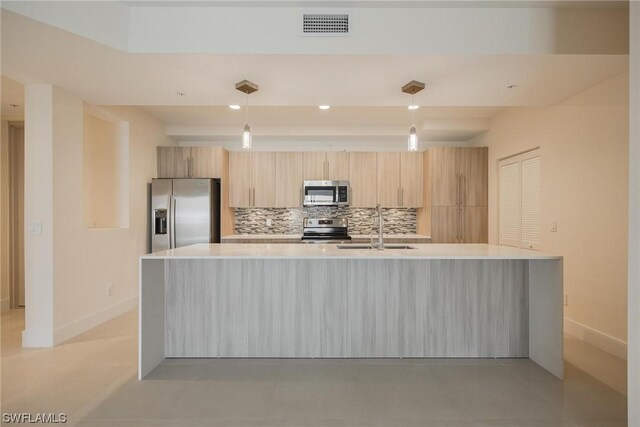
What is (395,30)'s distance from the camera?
268 centimetres

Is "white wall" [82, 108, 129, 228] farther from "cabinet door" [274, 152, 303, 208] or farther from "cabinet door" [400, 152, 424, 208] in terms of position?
"cabinet door" [400, 152, 424, 208]

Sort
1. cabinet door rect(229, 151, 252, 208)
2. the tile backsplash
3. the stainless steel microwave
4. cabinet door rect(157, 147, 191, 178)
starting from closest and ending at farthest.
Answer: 1. cabinet door rect(157, 147, 191, 178)
2. the stainless steel microwave
3. cabinet door rect(229, 151, 252, 208)
4. the tile backsplash

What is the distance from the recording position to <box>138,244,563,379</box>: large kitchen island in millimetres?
3100

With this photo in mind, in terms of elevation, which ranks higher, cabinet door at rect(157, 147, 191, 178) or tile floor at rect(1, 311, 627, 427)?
cabinet door at rect(157, 147, 191, 178)

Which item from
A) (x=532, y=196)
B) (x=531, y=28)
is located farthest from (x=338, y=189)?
(x=531, y=28)

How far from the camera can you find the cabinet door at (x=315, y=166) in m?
5.97

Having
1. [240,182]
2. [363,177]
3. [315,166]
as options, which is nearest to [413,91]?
[363,177]

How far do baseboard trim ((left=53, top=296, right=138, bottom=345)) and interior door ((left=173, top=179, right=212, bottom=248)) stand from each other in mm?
993

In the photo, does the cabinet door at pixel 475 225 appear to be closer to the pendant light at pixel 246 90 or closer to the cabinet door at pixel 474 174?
the cabinet door at pixel 474 174

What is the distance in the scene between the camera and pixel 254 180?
5.96 metres

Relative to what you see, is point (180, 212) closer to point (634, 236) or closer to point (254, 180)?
point (254, 180)

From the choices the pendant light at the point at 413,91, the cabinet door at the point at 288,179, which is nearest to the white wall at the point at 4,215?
the cabinet door at the point at 288,179

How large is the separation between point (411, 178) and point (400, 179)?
18 centimetres

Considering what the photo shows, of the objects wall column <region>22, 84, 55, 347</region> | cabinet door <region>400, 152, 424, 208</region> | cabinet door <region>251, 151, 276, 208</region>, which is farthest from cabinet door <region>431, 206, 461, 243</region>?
wall column <region>22, 84, 55, 347</region>
